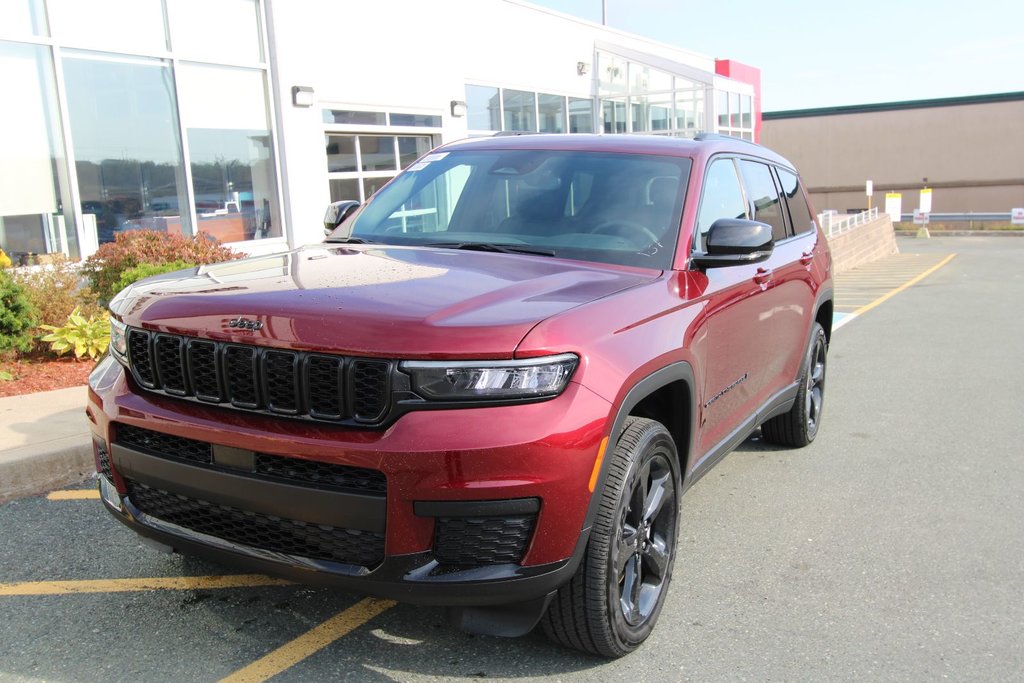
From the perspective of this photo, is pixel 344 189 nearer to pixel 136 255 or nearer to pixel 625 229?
pixel 136 255

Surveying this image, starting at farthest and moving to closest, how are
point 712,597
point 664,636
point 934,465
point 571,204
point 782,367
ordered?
point 934,465
point 782,367
point 571,204
point 712,597
point 664,636

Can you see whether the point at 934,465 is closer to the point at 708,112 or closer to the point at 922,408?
the point at 922,408

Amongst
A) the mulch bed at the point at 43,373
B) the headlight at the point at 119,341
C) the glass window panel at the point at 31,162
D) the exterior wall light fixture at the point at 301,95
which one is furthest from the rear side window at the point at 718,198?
the exterior wall light fixture at the point at 301,95

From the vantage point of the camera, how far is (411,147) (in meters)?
16.7

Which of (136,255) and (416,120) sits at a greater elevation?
(416,120)

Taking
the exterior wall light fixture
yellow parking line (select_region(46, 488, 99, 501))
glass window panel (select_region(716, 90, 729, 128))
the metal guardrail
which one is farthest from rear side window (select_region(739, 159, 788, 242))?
glass window panel (select_region(716, 90, 729, 128))

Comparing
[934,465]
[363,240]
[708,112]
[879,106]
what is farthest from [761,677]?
[879,106]

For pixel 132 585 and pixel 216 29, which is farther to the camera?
pixel 216 29

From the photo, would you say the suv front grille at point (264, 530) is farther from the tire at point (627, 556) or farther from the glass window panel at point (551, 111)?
the glass window panel at point (551, 111)

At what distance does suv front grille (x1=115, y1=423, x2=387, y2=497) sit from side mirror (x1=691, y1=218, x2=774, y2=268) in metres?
1.82

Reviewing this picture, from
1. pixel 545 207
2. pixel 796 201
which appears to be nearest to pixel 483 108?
pixel 796 201

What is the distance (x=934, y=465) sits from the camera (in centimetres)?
567

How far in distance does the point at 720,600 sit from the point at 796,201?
306 centimetres

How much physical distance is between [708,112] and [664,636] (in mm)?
21916
